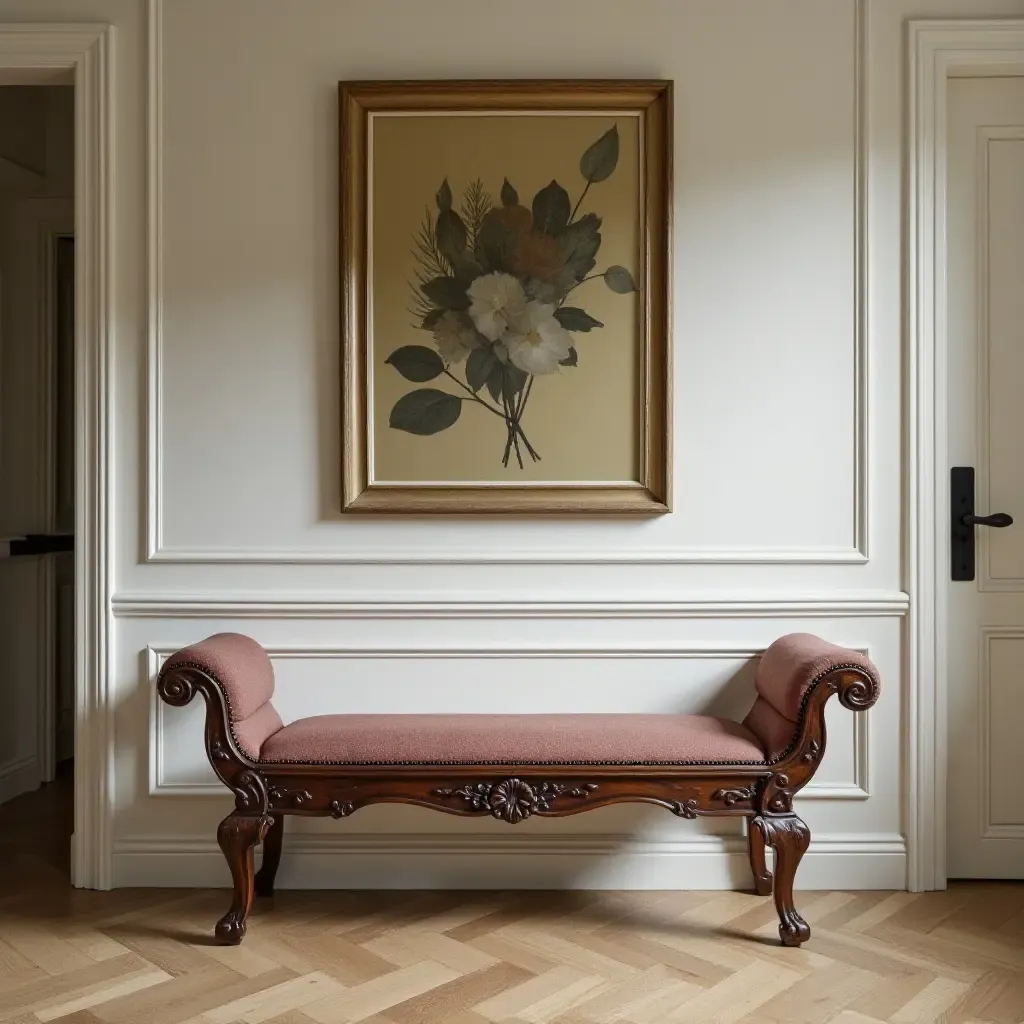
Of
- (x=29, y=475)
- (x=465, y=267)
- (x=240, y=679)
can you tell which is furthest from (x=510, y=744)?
(x=29, y=475)

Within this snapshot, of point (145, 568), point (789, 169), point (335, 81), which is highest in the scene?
point (335, 81)

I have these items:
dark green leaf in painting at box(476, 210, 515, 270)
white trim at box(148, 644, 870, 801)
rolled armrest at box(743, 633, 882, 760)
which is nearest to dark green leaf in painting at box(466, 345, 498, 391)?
dark green leaf in painting at box(476, 210, 515, 270)

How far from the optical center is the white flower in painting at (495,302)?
2887 millimetres

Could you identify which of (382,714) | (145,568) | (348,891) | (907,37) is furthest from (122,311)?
(907,37)

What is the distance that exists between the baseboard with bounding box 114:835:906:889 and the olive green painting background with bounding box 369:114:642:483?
1.11 meters

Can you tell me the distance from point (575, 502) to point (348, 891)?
4.41 feet

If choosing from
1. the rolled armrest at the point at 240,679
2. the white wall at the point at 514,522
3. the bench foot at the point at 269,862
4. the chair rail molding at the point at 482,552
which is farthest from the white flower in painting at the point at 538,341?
the bench foot at the point at 269,862

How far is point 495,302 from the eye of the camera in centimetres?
289

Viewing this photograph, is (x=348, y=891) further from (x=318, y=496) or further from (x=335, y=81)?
(x=335, y=81)

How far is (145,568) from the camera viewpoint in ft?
9.54

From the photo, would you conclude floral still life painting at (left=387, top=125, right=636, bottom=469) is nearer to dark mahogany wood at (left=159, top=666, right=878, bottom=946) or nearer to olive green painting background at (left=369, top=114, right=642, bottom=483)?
olive green painting background at (left=369, top=114, right=642, bottom=483)

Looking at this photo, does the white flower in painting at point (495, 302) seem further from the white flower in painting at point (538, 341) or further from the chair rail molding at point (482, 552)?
the chair rail molding at point (482, 552)

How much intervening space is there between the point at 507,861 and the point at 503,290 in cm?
172

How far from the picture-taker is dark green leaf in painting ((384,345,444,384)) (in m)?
2.89
